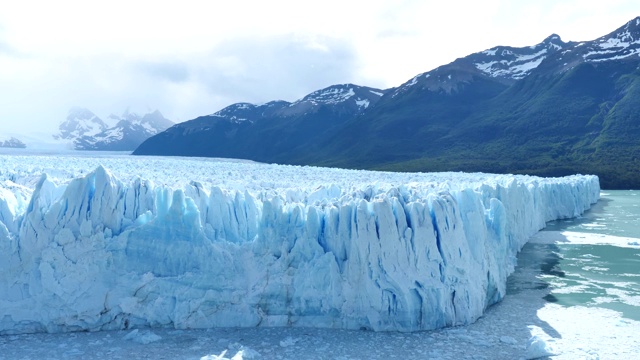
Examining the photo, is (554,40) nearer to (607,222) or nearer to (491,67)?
(491,67)

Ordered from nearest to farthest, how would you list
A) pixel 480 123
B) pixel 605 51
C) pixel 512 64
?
1. pixel 480 123
2. pixel 605 51
3. pixel 512 64

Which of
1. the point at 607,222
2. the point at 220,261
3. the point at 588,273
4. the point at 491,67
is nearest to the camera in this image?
the point at 220,261

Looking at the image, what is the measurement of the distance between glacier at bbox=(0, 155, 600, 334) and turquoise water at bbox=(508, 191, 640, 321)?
350cm

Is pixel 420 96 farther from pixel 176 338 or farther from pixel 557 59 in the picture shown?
pixel 176 338

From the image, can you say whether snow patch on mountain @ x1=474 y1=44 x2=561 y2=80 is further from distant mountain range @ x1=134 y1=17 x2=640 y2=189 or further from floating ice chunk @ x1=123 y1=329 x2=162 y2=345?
floating ice chunk @ x1=123 y1=329 x2=162 y2=345

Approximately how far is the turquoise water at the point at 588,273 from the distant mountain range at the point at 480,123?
41136 mm

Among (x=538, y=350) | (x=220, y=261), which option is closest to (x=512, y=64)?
(x=538, y=350)

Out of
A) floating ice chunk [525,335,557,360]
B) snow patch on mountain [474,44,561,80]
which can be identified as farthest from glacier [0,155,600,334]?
snow patch on mountain [474,44,561,80]

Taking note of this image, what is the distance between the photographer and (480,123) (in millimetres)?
87062

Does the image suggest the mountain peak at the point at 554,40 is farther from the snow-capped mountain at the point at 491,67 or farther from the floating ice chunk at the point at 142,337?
the floating ice chunk at the point at 142,337

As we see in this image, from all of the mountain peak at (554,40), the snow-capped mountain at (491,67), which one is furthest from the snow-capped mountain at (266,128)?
the mountain peak at (554,40)

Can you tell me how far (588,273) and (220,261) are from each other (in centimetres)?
1090

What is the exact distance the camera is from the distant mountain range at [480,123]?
6712 cm

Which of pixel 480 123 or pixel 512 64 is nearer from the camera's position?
pixel 480 123
